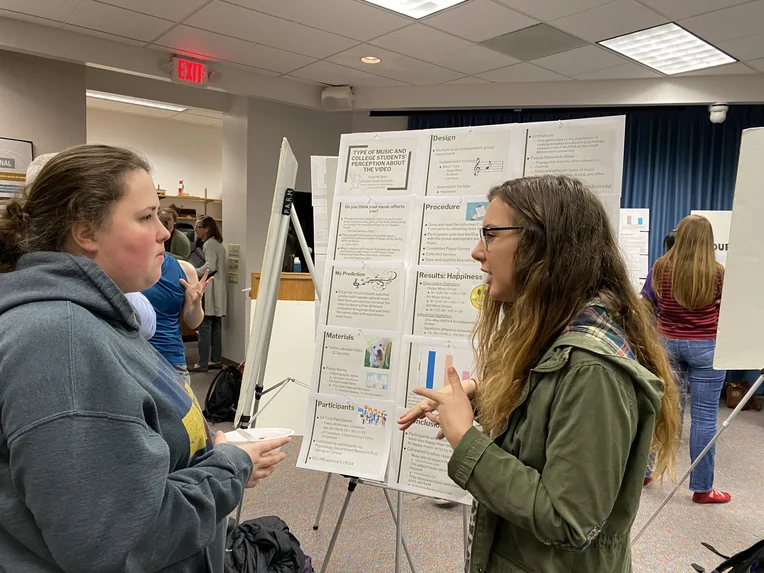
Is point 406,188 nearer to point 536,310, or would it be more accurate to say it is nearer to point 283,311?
point 536,310

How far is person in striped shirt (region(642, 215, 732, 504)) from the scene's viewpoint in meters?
3.01

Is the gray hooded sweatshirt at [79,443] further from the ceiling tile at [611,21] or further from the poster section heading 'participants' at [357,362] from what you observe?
the ceiling tile at [611,21]

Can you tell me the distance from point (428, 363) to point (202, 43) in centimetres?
366

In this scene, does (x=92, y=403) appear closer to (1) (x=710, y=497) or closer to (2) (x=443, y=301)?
(2) (x=443, y=301)

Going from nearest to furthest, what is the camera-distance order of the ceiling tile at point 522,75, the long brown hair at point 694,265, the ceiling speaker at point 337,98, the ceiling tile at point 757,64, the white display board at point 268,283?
the white display board at point 268,283, the long brown hair at point 694,265, the ceiling tile at point 757,64, the ceiling tile at point 522,75, the ceiling speaker at point 337,98

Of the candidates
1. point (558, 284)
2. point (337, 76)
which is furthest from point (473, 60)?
point (558, 284)

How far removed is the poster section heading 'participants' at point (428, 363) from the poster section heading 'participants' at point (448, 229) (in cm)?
25

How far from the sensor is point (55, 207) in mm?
866

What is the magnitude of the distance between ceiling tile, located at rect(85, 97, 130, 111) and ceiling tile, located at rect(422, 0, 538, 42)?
14.4 feet

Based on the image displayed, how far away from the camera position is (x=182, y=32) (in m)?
4.04

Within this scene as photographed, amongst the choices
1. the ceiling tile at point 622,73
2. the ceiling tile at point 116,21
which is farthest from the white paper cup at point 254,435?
the ceiling tile at point 622,73

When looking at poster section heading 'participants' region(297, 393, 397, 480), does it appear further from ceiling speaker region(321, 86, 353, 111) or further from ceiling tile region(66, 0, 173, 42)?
ceiling speaker region(321, 86, 353, 111)

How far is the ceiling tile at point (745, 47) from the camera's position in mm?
3840

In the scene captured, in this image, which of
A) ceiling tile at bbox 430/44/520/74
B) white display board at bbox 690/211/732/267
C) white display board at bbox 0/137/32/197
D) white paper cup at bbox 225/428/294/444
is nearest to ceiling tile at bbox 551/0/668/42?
ceiling tile at bbox 430/44/520/74
